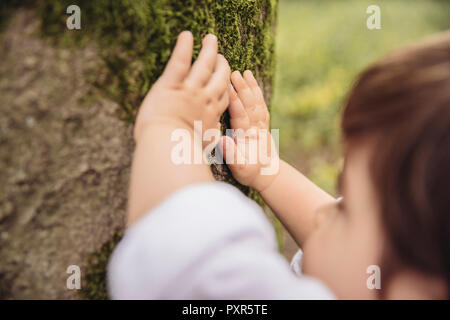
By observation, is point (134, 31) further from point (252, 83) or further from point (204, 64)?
point (252, 83)

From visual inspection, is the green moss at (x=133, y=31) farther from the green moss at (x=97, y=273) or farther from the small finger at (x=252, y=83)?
the green moss at (x=97, y=273)

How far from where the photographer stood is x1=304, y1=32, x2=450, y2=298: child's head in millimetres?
630

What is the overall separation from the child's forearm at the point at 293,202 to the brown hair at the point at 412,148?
406 millimetres

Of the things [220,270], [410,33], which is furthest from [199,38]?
[410,33]

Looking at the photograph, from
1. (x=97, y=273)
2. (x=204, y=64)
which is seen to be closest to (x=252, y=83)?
(x=204, y=64)

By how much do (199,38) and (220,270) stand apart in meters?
0.54

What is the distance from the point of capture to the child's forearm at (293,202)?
1136 millimetres

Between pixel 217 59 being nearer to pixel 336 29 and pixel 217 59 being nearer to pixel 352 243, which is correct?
pixel 352 243

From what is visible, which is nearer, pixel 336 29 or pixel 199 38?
pixel 199 38

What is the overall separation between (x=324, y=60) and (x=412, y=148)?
203 inches

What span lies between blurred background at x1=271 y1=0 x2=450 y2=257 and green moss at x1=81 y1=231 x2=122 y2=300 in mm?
1350

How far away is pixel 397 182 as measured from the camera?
66 centimetres

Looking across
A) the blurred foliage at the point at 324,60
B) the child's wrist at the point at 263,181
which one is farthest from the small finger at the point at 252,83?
the blurred foliage at the point at 324,60

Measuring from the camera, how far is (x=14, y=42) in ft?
2.15
